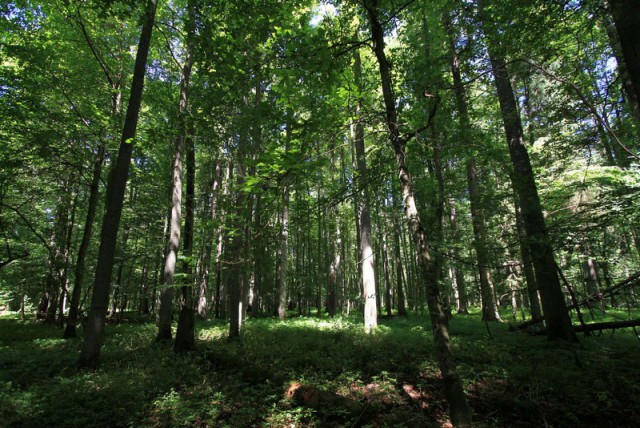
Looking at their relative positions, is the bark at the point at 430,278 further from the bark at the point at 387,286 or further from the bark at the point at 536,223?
the bark at the point at 387,286

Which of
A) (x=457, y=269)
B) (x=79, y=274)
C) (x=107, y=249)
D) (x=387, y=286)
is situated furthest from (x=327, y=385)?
(x=387, y=286)

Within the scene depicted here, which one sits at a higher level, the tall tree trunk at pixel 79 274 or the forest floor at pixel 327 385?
the tall tree trunk at pixel 79 274

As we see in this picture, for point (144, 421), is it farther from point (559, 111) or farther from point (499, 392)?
point (559, 111)

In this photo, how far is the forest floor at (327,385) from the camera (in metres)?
4.70

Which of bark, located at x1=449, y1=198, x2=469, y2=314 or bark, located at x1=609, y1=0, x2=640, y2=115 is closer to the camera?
bark, located at x1=609, y1=0, x2=640, y2=115

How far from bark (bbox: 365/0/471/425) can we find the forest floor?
2.52 feet

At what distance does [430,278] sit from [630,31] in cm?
356

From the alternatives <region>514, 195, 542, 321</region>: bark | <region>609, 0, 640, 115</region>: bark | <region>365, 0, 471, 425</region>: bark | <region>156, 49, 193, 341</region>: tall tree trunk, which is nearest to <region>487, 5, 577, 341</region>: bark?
<region>514, 195, 542, 321</region>: bark

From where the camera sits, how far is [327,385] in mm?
6277

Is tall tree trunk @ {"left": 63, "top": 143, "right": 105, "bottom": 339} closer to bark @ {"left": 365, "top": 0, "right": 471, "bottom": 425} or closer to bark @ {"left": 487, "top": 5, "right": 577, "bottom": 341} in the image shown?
bark @ {"left": 365, "top": 0, "right": 471, "bottom": 425}

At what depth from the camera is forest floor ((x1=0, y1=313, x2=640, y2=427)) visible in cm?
470

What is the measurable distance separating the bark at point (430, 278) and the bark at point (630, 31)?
8.46ft

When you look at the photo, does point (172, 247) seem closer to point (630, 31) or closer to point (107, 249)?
point (107, 249)

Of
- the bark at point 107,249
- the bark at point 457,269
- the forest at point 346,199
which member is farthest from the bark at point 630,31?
the bark at point 107,249
